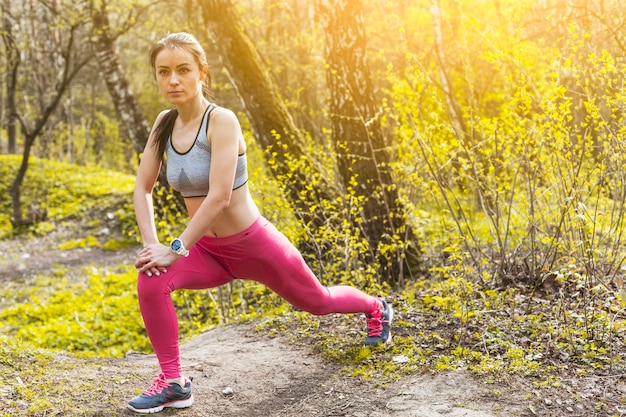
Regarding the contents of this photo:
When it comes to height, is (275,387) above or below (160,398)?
below

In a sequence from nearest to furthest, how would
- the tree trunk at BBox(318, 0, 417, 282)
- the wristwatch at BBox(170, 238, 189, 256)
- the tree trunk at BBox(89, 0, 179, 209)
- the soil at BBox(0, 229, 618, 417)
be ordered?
the wristwatch at BBox(170, 238, 189, 256) < the soil at BBox(0, 229, 618, 417) < the tree trunk at BBox(318, 0, 417, 282) < the tree trunk at BBox(89, 0, 179, 209)

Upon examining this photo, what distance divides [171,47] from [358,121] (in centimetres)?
327

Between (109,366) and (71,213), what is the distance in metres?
10.3

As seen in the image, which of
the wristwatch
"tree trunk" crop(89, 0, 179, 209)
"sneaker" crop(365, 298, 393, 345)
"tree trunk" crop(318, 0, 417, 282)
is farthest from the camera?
"tree trunk" crop(89, 0, 179, 209)

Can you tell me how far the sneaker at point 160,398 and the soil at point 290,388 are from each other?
0.19 feet

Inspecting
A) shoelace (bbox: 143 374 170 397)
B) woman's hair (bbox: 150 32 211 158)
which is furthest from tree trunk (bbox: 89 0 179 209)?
shoelace (bbox: 143 374 170 397)

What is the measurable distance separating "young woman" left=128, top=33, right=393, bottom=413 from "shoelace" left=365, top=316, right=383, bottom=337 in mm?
737

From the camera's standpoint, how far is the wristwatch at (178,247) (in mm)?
3391

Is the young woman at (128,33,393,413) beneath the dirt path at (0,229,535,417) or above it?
above

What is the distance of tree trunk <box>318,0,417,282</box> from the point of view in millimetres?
6477

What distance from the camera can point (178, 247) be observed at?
3395 mm

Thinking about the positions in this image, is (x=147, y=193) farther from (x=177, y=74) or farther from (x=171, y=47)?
(x=171, y=47)

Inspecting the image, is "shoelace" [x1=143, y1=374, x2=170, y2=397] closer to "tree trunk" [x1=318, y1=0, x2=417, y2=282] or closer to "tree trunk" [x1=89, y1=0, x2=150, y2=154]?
"tree trunk" [x1=318, y1=0, x2=417, y2=282]

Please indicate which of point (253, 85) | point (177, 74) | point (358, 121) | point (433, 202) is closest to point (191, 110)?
point (177, 74)
